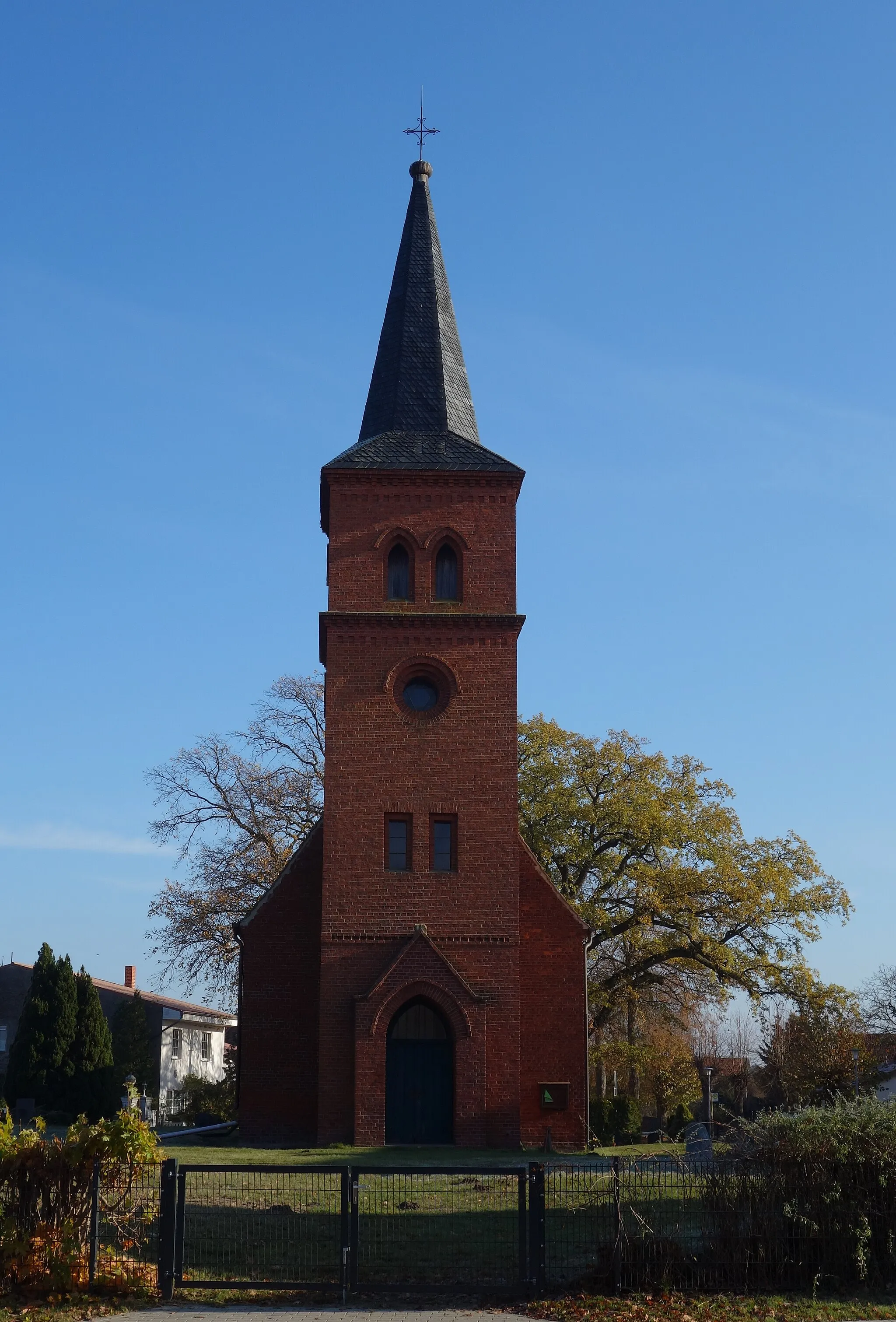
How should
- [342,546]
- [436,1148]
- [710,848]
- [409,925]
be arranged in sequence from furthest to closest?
[710,848]
[342,546]
[409,925]
[436,1148]

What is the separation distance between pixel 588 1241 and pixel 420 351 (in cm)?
2429

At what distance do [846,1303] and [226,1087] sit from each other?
126ft

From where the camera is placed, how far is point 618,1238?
41.3 ft

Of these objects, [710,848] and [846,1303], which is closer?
[846,1303]

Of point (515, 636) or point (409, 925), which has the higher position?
point (515, 636)

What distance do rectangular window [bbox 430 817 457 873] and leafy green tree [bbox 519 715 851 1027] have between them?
11.6 meters

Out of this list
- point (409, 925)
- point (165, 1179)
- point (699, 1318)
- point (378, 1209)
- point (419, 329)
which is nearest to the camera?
point (699, 1318)

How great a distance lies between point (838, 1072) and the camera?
141 ft

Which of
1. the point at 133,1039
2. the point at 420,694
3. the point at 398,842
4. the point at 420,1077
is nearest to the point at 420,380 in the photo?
the point at 420,694

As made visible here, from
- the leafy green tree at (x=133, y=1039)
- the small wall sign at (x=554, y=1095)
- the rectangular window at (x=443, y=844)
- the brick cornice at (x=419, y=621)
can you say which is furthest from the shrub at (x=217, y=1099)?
the brick cornice at (x=419, y=621)

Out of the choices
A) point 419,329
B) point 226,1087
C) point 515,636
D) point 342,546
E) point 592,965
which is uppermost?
point 419,329

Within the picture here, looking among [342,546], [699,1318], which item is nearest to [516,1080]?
[342,546]

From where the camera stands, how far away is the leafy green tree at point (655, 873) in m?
39.2

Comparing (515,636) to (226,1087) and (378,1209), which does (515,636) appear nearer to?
(378,1209)
